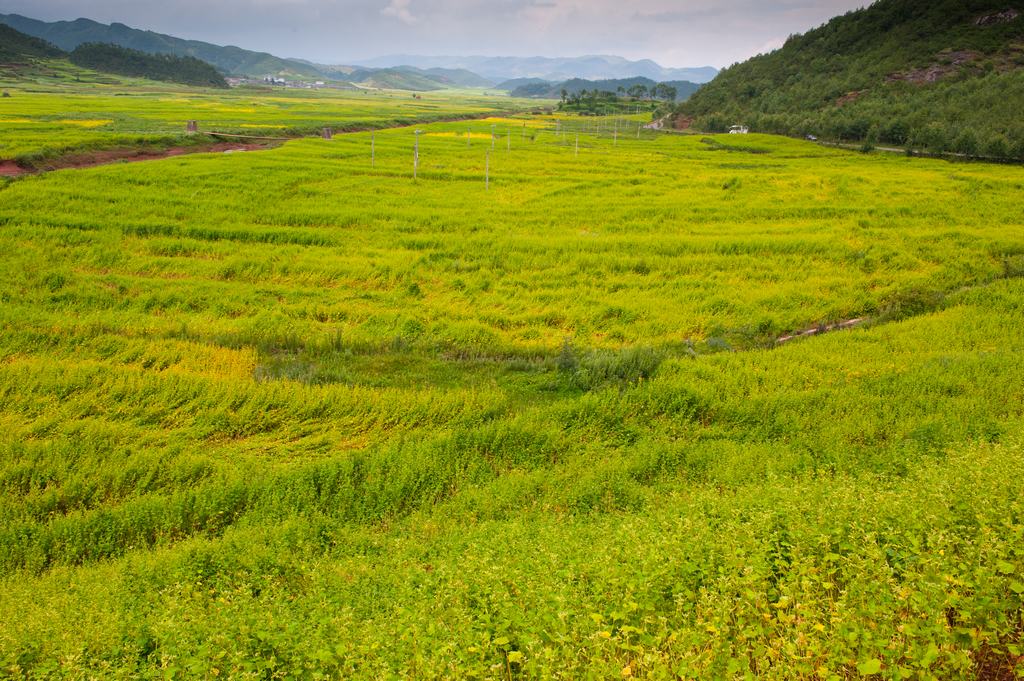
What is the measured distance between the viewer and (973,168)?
37031 mm

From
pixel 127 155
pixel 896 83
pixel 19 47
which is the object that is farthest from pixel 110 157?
pixel 19 47

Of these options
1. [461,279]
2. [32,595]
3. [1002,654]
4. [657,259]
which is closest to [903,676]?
[1002,654]

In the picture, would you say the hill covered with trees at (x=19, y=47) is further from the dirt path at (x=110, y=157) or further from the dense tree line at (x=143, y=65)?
the dirt path at (x=110, y=157)

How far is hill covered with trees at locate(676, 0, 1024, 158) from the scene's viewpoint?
4962 cm

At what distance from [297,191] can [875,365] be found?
19883mm

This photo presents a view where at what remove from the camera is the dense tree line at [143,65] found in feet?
398

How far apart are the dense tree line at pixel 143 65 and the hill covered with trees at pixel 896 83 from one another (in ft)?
345

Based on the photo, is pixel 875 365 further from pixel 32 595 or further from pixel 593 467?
pixel 32 595

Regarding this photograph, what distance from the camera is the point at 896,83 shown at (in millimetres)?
67250

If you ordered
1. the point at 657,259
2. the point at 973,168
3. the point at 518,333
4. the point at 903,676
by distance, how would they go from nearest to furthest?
the point at 903,676, the point at 518,333, the point at 657,259, the point at 973,168

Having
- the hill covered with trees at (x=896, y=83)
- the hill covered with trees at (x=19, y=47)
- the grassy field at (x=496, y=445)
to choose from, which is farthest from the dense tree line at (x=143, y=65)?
the grassy field at (x=496, y=445)

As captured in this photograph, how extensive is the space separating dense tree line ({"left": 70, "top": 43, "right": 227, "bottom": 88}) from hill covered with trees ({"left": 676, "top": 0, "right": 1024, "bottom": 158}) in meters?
105

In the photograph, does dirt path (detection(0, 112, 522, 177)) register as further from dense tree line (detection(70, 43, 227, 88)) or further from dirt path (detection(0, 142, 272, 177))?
dense tree line (detection(70, 43, 227, 88))

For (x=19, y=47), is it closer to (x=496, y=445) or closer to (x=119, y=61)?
(x=119, y=61)
